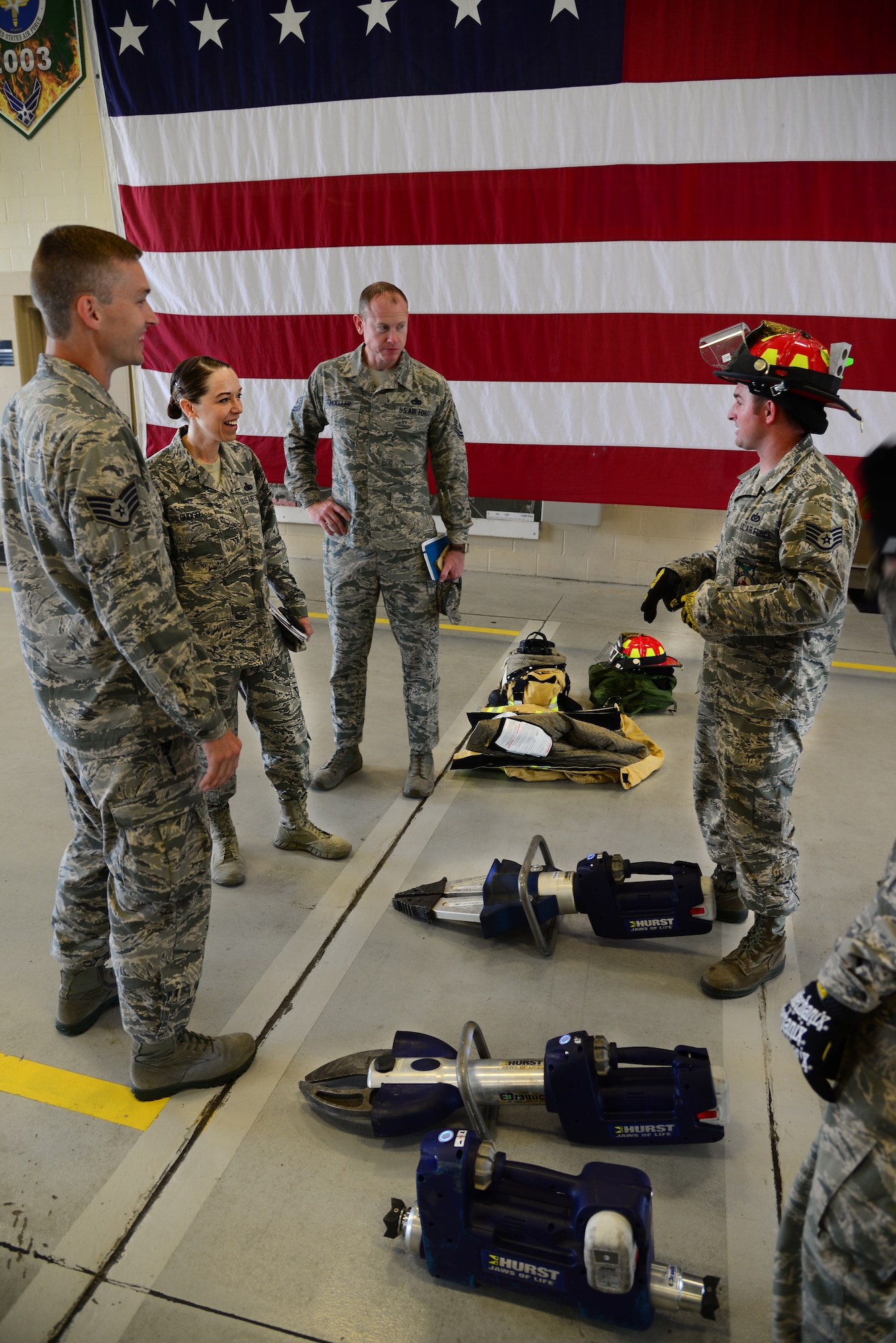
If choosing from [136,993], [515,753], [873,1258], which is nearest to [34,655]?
[136,993]

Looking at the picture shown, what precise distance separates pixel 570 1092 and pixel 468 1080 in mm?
234

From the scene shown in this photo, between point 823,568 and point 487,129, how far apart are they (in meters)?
4.76

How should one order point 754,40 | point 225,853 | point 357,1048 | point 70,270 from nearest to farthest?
point 70,270 < point 357,1048 < point 225,853 < point 754,40

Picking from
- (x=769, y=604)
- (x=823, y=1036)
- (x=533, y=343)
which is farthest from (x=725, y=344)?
(x=533, y=343)

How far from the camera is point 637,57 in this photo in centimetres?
529

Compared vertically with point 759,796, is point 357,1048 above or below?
below

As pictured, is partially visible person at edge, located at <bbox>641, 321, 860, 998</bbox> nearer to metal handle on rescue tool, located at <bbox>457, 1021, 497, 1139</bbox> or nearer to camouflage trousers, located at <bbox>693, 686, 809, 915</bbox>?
camouflage trousers, located at <bbox>693, 686, 809, 915</bbox>

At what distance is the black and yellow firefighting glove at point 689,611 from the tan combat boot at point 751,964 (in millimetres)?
885

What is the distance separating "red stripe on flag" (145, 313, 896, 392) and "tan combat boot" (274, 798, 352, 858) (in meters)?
3.77

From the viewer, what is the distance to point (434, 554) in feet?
12.0

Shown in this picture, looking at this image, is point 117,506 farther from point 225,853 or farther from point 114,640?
point 225,853

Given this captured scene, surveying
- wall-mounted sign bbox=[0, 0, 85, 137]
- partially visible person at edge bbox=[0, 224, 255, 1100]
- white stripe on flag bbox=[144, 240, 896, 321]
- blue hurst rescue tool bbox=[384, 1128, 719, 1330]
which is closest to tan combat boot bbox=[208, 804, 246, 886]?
partially visible person at edge bbox=[0, 224, 255, 1100]

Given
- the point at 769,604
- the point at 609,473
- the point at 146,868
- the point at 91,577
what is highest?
the point at 91,577

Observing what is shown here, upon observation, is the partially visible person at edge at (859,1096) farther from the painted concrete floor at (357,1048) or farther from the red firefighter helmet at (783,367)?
the red firefighter helmet at (783,367)
